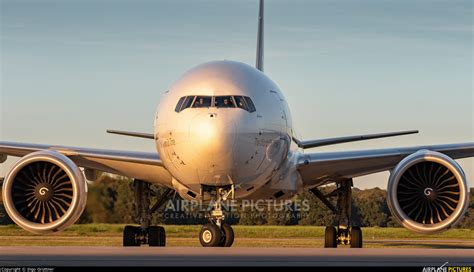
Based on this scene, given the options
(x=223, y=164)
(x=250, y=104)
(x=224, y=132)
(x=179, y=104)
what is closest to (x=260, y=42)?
(x=250, y=104)

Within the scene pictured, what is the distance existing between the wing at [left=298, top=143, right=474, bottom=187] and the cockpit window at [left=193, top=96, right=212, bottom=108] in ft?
13.1

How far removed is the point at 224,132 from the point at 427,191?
14.8 ft

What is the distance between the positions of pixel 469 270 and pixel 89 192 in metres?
10.4

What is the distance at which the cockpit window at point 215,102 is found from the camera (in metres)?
18.6

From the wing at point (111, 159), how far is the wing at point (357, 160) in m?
3.17

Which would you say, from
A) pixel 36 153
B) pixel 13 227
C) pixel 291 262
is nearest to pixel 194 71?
pixel 36 153

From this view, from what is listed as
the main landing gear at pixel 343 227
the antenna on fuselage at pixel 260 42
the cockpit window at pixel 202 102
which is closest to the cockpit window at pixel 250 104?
the cockpit window at pixel 202 102

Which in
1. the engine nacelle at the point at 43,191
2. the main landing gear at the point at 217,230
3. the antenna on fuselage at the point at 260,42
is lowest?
the main landing gear at the point at 217,230

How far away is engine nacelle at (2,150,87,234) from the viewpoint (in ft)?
63.9

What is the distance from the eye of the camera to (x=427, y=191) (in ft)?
64.5

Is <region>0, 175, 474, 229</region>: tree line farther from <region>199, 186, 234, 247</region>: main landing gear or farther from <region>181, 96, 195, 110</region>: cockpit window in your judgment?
<region>181, 96, 195, 110</region>: cockpit window

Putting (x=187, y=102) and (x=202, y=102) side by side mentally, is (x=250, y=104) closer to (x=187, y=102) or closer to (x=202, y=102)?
(x=202, y=102)

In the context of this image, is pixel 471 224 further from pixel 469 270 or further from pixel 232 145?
pixel 469 270

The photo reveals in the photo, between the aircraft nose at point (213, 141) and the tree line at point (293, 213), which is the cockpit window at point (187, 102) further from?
the tree line at point (293, 213)
